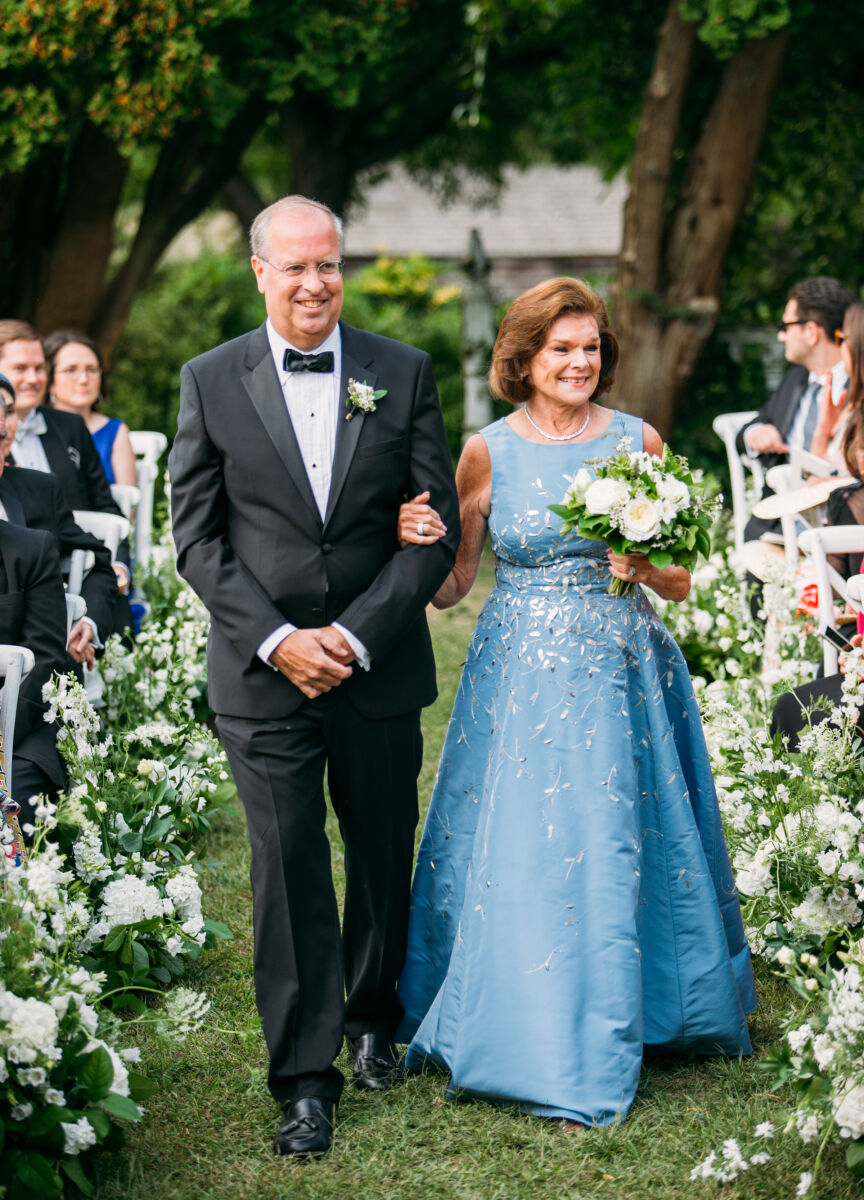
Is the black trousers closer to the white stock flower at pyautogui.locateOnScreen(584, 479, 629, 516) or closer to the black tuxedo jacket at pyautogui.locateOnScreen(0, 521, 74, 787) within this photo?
the white stock flower at pyautogui.locateOnScreen(584, 479, 629, 516)

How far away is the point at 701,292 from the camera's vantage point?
37.4 feet

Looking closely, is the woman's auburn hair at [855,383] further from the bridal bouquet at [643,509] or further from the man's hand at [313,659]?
the man's hand at [313,659]

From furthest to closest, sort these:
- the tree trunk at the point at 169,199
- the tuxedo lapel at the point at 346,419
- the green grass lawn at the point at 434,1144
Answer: the tree trunk at the point at 169,199
the tuxedo lapel at the point at 346,419
the green grass lawn at the point at 434,1144

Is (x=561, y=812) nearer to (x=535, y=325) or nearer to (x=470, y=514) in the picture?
(x=470, y=514)

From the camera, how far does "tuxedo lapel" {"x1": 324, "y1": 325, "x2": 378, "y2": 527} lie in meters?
3.70

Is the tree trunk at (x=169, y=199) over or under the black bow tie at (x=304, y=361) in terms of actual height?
over

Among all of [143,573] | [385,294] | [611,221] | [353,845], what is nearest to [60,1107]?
[353,845]

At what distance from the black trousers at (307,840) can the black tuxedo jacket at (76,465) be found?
10.4 ft

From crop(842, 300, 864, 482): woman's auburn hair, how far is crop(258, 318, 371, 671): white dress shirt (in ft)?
8.52

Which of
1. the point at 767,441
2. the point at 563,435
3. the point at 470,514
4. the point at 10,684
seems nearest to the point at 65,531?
the point at 10,684

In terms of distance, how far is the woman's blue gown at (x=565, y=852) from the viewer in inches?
149

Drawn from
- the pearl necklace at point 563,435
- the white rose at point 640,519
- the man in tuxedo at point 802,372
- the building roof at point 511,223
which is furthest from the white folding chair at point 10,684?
the building roof at point 511,223

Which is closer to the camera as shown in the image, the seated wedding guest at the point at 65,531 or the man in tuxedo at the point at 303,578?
the man in tuxedo at the point at 303,578

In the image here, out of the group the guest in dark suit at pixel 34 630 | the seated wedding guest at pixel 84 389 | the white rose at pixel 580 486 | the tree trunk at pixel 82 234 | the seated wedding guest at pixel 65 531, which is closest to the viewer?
the white rose at pixel 580 486
